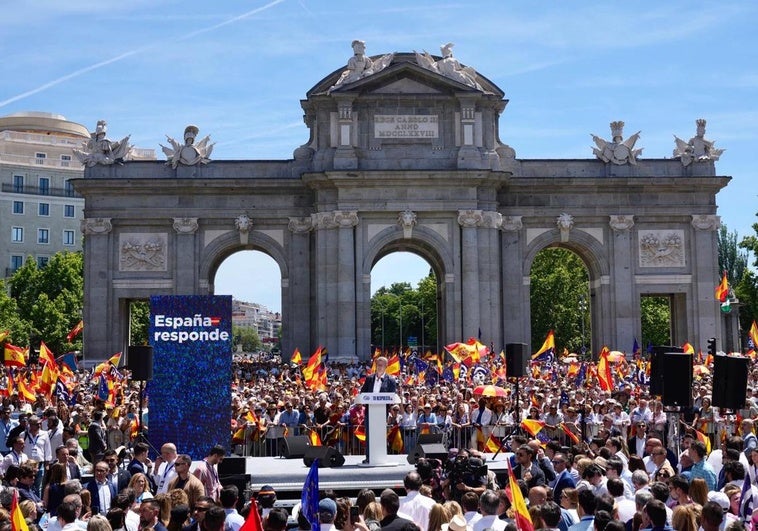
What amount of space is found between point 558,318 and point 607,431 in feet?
220

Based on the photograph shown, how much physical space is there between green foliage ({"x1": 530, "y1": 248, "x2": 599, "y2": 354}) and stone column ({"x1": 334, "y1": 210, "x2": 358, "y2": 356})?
126 ft

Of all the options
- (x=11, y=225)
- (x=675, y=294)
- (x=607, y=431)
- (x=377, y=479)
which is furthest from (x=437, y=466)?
(x=11, y=225)

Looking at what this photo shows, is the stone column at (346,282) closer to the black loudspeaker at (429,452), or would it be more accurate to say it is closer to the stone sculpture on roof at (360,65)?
the stone sculpture on roof at (360,65)

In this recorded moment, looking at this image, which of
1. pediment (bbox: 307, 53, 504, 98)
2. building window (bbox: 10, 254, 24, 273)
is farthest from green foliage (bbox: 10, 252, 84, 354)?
pediment (bbox: 307, 53, 504, 98)

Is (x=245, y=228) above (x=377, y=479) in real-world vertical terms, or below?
above

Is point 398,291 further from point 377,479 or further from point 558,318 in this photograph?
point 377,479

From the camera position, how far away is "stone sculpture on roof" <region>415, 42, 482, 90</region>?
161 ft

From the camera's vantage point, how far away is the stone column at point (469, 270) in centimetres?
4819

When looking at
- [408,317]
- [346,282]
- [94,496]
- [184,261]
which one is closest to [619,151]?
[346,282]

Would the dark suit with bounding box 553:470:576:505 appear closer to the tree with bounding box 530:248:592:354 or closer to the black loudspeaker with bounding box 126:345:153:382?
Result: the black loudspeaker with bounding box 126:345:153:382

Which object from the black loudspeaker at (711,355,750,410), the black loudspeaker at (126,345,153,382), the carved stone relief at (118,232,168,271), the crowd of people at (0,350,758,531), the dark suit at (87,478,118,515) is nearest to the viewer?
the crowd of people at (0,350,758,531)

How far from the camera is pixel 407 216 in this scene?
48375 mm

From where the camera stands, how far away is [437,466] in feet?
49.1

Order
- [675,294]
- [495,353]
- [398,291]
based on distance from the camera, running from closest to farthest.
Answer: [495,353] → [675,294] → [398,291]
